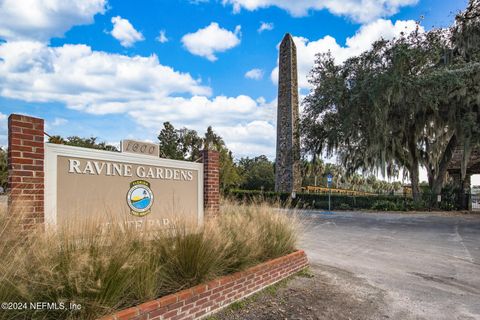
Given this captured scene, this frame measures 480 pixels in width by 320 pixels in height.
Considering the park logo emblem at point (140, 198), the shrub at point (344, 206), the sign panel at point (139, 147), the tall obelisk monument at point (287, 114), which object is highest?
the tall obelisk monument at point (287, 114)

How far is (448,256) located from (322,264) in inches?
141

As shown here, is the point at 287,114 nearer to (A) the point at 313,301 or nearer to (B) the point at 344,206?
(B) the point at 344,206

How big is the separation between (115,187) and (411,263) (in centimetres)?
661

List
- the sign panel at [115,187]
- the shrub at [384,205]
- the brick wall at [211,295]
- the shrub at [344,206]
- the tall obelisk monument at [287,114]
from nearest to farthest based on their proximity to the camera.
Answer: the brick wall at [211,295] < the sign panel at [115,187] < the shrub at [384,205] < the shrub at [344,206] < the tall obelisk monument at [287,114]

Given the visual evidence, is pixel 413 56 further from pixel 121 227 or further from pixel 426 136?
pixel 121 227

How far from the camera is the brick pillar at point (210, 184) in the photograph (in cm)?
716

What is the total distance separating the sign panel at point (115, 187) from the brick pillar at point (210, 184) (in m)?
0.27

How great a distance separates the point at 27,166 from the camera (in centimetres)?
432

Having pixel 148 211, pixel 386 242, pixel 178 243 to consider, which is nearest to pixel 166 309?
pixel 178 243

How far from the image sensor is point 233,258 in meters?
4.96

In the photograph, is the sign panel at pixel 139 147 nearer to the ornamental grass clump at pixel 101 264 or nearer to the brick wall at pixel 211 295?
the ornamental grass clump at pixel 101 264

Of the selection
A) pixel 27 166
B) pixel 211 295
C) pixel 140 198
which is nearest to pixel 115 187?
pixel 140 198

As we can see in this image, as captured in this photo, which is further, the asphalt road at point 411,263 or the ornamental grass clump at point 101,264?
the asphalt road at point 411,263

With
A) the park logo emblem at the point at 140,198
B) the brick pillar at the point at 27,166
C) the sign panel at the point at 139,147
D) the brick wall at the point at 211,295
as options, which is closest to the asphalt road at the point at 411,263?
the brick wall at the point at 211,295
